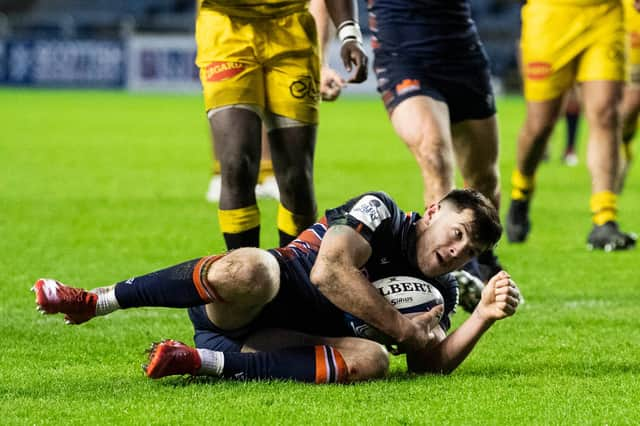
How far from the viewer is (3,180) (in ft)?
44.2

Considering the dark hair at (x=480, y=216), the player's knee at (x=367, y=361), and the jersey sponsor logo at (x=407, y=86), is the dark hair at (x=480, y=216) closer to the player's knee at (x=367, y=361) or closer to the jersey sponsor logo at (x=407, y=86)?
the player's knee at (x=367, y=361)

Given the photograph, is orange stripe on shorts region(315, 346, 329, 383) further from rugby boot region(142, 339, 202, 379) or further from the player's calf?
rugby boot region(142, 339, 202, 379)

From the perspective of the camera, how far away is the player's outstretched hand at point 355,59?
624 centimetres

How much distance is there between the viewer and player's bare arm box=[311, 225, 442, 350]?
4688mm

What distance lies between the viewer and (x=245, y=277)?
15.3ft

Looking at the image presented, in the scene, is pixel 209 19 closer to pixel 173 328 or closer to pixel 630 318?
pixel 173 328

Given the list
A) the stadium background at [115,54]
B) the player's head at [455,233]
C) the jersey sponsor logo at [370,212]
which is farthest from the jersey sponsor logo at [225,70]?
the stadium background at [115,54]

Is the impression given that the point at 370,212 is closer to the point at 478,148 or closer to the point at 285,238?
the point at 285,238

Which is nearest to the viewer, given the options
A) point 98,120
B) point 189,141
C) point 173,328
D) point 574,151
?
point 173,328

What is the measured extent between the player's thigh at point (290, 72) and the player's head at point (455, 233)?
1.57m

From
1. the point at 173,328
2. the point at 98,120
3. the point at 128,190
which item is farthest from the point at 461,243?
the point at 98,120

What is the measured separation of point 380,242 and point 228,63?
163 cm

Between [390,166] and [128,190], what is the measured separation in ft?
12.0

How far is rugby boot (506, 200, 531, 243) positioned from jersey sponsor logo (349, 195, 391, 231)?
14.8 ft
